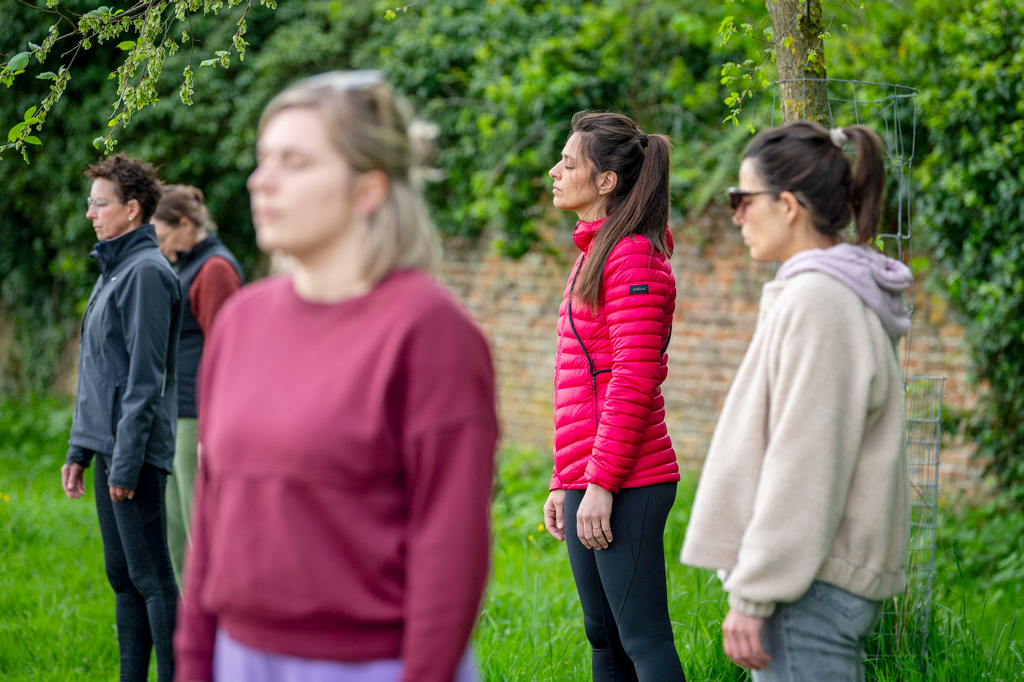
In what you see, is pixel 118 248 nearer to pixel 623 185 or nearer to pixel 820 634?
→ pixel 623 185

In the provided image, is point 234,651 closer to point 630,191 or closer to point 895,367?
point 895,367

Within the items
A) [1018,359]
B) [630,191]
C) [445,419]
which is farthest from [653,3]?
[445,419]

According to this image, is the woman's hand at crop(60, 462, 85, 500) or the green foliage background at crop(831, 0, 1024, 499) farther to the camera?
the green foliage background at crop(831, 0, 1024, 499)

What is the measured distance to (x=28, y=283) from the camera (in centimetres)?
989

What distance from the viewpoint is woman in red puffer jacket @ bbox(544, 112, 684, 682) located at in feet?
8.14

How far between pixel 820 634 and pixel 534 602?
2.38 metres

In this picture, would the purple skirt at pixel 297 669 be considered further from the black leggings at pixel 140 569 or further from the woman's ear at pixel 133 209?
the woman's ear at pixel 133 209

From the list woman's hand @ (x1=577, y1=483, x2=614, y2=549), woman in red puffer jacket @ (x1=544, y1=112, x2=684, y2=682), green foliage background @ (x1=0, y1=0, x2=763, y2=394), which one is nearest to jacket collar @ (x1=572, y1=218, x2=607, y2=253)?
woman in red puffer jacket @ (x1=544, y1=112, x2=684, y2=682)

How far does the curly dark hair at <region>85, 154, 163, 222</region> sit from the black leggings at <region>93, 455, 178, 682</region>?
3.29ft

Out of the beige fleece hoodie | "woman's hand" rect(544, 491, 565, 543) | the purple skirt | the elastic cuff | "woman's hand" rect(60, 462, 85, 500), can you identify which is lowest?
"woman's hand" rect(60, 462, 85, 500)

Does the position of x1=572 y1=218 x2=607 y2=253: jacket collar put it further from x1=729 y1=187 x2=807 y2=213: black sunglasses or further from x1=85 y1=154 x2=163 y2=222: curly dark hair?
x1=85 y1=154 x2=163 y2=222: curly dark hair

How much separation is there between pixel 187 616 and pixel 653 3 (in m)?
6.26

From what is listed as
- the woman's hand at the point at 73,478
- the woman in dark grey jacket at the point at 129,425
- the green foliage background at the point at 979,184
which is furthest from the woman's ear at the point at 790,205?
the green foliage background at the point at 979,184

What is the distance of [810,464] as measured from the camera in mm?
1746
